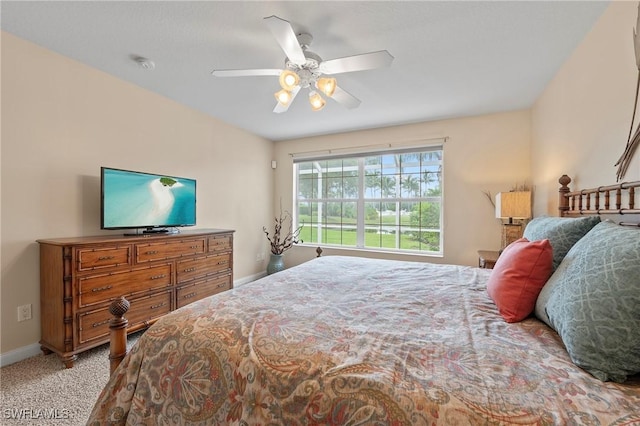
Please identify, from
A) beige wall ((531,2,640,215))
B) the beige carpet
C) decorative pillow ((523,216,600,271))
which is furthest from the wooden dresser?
beige wall ((531,2,640,215))

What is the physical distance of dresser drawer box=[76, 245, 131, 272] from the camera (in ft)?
6.49

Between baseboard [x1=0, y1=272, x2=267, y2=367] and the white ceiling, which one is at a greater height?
the white ceiling

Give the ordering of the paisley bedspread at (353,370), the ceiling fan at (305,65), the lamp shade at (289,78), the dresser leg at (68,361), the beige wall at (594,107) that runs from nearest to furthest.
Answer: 1. the paisley bedspread at (353,370)
2. the beige wall at (594,107)
3. the ceiling fan at (305,65)
4. the lamp shade at (289,78)
5. the dresser leg at (68,361)

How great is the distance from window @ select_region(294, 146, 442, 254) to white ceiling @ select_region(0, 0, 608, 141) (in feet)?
3.96

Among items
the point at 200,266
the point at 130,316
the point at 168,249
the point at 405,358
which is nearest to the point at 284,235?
the point at 200,266

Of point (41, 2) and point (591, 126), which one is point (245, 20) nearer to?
point (41, 2)

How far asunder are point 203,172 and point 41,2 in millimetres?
2032

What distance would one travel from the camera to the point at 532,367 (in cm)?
79

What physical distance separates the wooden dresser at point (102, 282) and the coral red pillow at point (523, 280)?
1904 millimetres

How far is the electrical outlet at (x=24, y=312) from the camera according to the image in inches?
80.3

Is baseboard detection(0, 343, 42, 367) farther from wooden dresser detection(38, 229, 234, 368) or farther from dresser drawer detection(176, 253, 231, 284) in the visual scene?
dresser drawer detection(176, 253, 231, 284)

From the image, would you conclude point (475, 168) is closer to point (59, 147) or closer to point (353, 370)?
point (353, 370)

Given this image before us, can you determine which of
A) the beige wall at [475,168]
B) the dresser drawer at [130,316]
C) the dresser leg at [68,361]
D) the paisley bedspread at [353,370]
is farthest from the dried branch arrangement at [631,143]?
the dresser leg at [68,361]

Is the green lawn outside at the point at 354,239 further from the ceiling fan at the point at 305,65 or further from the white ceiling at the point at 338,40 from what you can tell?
the ceiling fan at the point at 305,65
